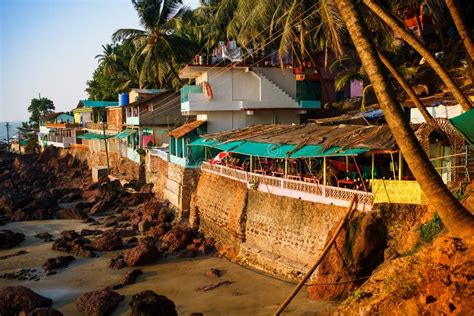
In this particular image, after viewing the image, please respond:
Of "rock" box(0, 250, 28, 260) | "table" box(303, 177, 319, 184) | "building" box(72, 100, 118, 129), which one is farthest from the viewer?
"building" box(72, 100, 118, 129)

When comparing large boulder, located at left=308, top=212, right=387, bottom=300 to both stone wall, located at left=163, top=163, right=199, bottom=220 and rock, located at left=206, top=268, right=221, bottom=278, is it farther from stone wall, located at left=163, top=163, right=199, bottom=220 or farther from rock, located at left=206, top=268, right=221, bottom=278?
stone wall, located at left=163, top=163, right=199, bottom=220

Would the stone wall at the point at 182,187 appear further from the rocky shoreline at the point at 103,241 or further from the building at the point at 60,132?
the building at the point at 60,132

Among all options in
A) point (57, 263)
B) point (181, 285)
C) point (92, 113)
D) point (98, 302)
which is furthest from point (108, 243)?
point (92, 113)

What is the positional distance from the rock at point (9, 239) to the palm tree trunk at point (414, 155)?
78.1ft

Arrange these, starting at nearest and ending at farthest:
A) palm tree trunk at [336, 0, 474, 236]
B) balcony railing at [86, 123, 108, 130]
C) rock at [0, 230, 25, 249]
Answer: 1. palm tree trunk at [336, 0, 474, 236]
2. rock at [0, 230, 25, 249]
3. balcony railing at [86, 123, 108, 130]

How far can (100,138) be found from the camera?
1893 inches

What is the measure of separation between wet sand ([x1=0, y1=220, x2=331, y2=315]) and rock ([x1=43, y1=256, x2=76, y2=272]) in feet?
1.14

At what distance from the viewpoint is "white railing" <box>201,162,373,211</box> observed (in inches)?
590

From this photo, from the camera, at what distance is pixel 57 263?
2108cm

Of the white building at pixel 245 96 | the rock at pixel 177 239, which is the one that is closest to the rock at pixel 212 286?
the rock at pixel 177 239

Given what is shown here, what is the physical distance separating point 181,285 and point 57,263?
7021 millimetres

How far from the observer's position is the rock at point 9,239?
82.5ft

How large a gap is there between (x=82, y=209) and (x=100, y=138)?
605 inches

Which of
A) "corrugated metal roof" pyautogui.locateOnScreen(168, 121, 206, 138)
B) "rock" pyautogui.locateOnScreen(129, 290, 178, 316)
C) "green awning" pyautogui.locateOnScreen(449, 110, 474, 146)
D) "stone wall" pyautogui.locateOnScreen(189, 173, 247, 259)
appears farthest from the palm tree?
"green awning" pyautogui.locateOnScreen(449, 110, 474, 146)
